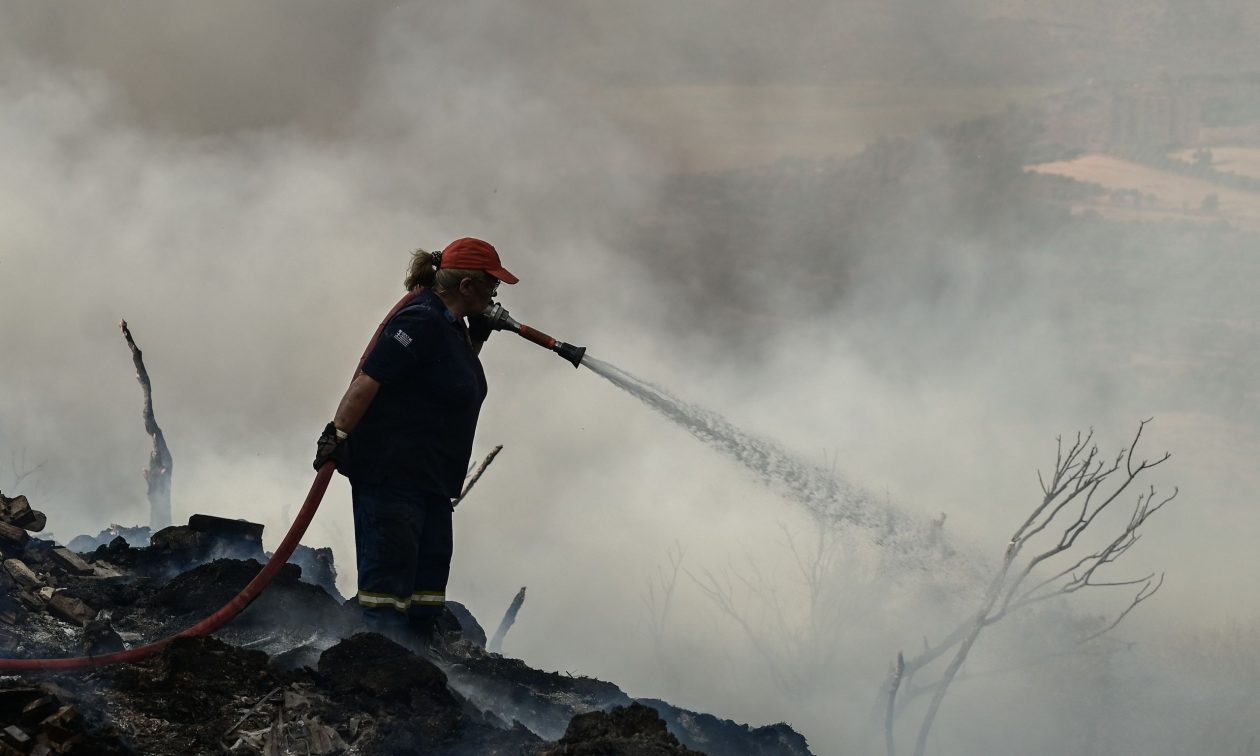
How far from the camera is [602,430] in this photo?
2914cm

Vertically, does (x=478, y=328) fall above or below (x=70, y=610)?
above

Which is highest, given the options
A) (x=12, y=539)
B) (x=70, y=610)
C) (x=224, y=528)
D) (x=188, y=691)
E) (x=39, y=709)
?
(x=224, y=528)

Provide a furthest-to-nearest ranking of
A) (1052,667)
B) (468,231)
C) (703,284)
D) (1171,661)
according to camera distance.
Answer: (703,284), (468,231), (1171,661), (1052,667)

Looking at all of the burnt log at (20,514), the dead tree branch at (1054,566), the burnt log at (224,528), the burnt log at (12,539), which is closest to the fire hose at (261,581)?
the burnt log at (12,539)

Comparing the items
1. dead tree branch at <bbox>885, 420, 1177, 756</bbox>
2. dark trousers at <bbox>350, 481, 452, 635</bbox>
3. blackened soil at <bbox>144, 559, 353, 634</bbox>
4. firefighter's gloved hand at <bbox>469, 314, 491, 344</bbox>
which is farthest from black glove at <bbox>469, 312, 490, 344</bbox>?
dead tree branch at <bbox>885, 420, 1177, 756</bbox>

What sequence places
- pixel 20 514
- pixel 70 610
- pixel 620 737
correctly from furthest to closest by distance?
pixel 20 514 < pixel 70 610 < pixel 620 737

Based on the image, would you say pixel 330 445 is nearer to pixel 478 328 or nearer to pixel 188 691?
pixel 478 328

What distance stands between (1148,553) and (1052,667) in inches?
358

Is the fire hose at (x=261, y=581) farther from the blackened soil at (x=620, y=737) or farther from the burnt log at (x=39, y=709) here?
the blackened soil at (x=620, y=737)

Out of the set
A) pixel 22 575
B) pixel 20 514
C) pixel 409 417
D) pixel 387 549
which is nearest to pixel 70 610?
pixel 22 575

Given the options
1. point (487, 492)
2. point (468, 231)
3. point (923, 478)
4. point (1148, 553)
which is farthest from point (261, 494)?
point (1148, 553)

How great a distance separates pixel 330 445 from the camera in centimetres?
585

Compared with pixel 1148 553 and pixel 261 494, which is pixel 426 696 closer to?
pixel 261 494

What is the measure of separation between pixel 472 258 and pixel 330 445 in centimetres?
108
